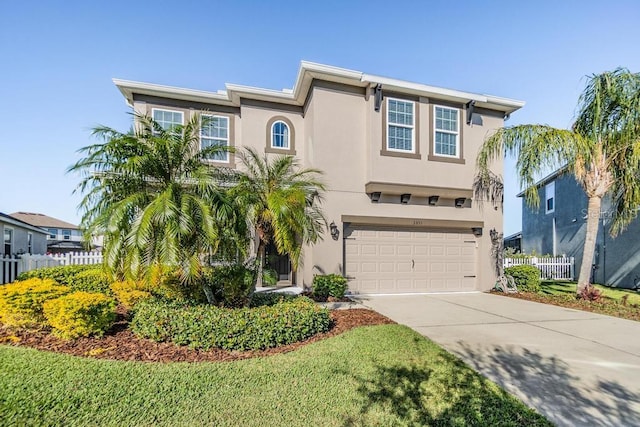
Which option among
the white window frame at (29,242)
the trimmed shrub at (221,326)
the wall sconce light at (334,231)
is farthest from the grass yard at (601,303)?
the white window frame at (29,242)

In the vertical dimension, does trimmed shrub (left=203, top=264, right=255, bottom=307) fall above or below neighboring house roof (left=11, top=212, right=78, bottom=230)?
below

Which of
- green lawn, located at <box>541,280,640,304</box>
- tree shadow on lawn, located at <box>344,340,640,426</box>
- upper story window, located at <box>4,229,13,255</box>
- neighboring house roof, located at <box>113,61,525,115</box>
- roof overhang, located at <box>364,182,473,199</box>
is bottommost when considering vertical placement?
green lawn, located at <box>541,280,640,304</box>

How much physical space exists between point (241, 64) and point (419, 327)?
415 inches

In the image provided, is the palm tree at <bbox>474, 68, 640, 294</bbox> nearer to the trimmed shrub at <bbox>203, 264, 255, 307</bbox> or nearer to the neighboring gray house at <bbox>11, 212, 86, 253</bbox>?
the trimmed shrub at <bbox>203, 264, 255, 307</bbox>

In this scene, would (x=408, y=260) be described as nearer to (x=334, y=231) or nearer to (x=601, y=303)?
(x=334, y=231)

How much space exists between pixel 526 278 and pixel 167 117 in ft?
45.8

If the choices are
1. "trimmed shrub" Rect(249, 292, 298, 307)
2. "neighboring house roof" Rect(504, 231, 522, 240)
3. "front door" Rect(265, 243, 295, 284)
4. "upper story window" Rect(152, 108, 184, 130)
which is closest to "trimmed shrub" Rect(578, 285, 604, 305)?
"trimmed shrub" Rect(249, 292, 298, 307)

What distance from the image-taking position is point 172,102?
444 inches

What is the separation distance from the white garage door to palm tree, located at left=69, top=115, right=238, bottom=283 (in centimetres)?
595

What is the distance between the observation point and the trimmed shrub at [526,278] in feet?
38.1

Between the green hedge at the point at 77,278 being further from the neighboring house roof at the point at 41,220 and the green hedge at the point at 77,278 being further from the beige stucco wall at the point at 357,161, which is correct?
the neighboring house roof at the point at 41,220

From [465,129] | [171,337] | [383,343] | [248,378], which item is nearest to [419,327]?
[383,343]

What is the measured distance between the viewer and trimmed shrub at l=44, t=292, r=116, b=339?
5199mm

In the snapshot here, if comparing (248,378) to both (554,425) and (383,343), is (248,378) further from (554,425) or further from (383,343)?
(554,425)
